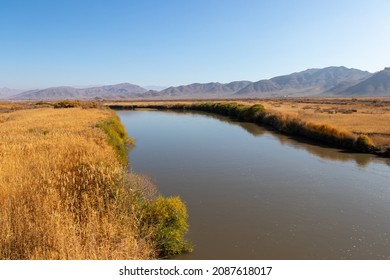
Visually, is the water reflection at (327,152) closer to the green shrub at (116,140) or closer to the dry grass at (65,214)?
the green shrub at (116,140)

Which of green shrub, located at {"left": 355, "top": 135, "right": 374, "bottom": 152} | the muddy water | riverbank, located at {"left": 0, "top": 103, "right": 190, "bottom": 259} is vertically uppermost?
riverbank, located at {"left": 0, "top": 103, "right": 190, "bottom": 259}

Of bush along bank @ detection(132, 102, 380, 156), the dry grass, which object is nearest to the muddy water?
bush along bank @ detection(132, 102, 380, 156)

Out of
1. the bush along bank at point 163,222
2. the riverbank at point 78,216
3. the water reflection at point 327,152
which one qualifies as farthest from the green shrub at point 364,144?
the riverbank at point 78,216

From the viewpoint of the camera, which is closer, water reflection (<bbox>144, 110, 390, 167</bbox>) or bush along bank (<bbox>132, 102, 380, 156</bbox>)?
water reflection (<bbox>144, 110, 390, 167</bbox>)

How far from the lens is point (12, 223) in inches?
292

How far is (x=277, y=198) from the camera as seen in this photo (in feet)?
52.7

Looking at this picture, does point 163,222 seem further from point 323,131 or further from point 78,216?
point 323,131

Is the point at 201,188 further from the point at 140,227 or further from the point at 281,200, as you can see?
the point at 140,227

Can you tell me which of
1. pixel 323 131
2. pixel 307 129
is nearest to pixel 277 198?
pixel 323 131

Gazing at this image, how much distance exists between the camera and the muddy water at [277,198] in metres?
11.2

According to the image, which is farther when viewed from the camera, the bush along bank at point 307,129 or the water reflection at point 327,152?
the bush along bank at point 307,129

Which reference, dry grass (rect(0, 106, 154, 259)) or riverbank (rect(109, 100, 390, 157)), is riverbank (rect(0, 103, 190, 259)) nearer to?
dry grass (rect(0, 106, 154, 259))

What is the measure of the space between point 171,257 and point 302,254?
13.7 ft

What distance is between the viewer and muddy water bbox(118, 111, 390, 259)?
11219 mm
